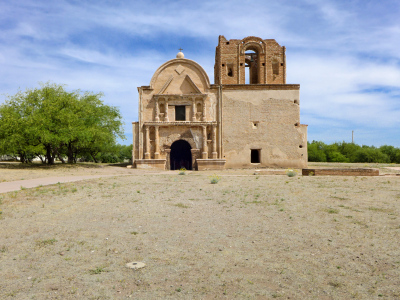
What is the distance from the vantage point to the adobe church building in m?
23.8

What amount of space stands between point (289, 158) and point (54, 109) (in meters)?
17.2

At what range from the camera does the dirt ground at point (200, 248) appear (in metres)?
3.60

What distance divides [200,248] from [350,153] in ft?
172

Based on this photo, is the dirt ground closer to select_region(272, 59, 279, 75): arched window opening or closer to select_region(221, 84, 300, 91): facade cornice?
select_region(221, 84, 300, 91): facade cornice

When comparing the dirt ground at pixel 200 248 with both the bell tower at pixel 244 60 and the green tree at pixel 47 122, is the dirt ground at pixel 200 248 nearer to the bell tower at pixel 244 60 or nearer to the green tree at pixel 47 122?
the green tree at pixel 47 122

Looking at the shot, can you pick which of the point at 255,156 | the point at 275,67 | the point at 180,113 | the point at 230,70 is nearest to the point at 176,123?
the point at 180,113

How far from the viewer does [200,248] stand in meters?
4.79

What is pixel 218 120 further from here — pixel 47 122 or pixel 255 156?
pixel 47 122

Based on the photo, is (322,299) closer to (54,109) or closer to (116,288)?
(116,288)

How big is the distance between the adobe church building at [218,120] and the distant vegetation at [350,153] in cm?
2758

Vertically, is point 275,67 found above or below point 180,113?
above

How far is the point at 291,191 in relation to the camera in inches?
382

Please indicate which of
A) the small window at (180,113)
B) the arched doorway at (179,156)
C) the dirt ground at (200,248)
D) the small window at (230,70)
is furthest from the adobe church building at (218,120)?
the dirt ground at (200,248)

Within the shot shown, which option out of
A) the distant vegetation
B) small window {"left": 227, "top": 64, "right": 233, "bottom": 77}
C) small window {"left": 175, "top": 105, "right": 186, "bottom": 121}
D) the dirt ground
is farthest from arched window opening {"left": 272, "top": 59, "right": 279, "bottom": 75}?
the distant vegetation
